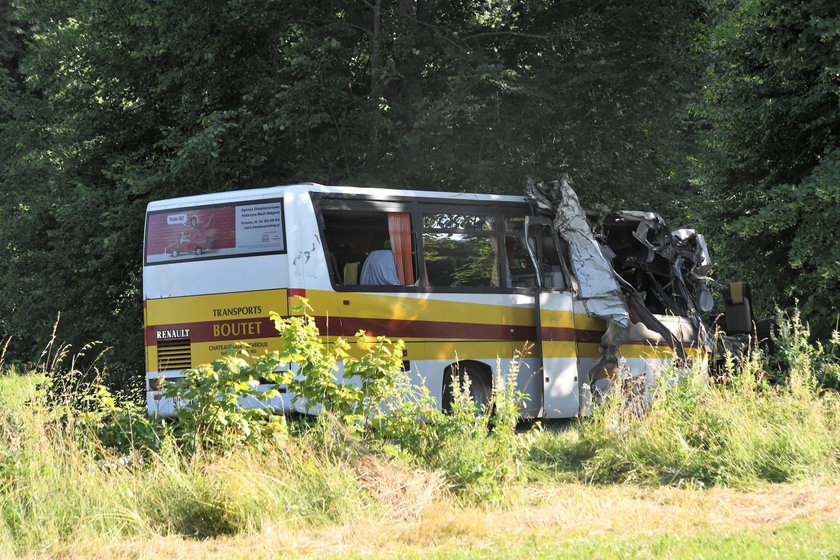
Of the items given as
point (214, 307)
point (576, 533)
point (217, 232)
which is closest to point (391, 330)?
point (214, 307)

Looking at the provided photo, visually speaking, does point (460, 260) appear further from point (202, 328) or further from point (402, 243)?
point (202, 328)

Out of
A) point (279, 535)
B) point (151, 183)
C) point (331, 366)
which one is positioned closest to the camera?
point (279, 535)

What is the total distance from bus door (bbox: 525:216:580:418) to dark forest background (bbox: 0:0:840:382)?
377cm

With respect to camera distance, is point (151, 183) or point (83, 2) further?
point (83, 2)

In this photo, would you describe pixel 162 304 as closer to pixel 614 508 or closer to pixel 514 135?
pixel 614 508

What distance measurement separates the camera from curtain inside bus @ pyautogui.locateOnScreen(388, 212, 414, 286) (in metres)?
12.3

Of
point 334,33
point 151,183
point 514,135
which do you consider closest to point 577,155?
point 514,135

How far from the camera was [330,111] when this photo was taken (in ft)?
59.7

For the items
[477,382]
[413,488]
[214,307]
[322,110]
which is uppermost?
[322,110]

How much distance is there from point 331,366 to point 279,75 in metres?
11.5

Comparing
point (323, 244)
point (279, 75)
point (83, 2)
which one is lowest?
point (323, 244)

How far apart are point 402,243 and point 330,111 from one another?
6540 millimetres

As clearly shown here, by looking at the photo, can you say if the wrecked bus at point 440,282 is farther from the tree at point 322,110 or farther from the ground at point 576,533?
the tree at point 322,110

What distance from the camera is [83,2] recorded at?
2053cm
